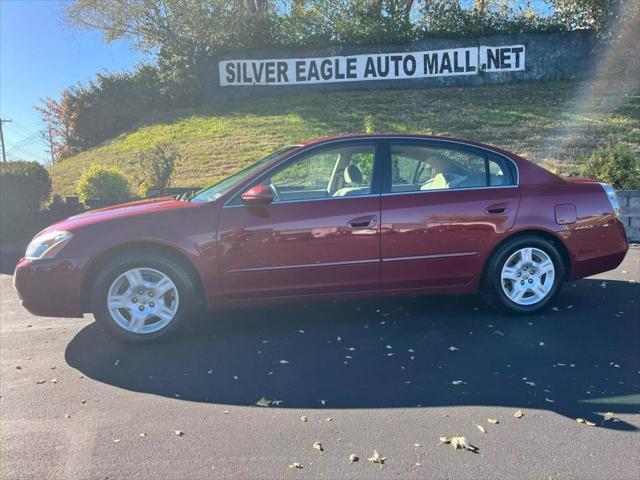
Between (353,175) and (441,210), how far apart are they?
84 cm

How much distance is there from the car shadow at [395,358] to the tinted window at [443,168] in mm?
1200

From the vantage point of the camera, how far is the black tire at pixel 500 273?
4629 mm

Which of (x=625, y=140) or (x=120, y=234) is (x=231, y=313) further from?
(x=625, y=140)

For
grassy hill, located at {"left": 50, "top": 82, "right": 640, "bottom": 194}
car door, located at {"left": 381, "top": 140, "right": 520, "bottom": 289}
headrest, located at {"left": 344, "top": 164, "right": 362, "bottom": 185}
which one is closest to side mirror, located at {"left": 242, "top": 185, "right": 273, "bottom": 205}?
headrest, located at {"left": 344, "top": 164, "right": 362, "bottom": 185}

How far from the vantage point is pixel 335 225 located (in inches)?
168

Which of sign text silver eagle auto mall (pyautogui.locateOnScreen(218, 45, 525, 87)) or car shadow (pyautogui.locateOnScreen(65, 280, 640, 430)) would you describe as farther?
sign text silver eagle auto mall (pyautogui.locateOnScreen(218, 45, 525, 87))

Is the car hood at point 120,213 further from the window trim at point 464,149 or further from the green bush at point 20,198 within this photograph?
the green bush at point 20,198

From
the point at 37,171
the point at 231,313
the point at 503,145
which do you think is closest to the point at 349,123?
the point at 503,145

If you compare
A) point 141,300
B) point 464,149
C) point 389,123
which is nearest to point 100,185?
point 141,300

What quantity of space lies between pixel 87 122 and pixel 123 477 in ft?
69.4

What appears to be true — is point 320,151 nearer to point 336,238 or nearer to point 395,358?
point 336,238

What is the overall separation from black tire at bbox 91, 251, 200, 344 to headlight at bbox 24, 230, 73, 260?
37 cm

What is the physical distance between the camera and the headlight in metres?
4.11

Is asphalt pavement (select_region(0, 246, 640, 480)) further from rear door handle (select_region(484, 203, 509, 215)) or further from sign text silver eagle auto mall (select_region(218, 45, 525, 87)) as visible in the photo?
sign text silver eagle auto mall (select_region(218, 45, 525, 87))
